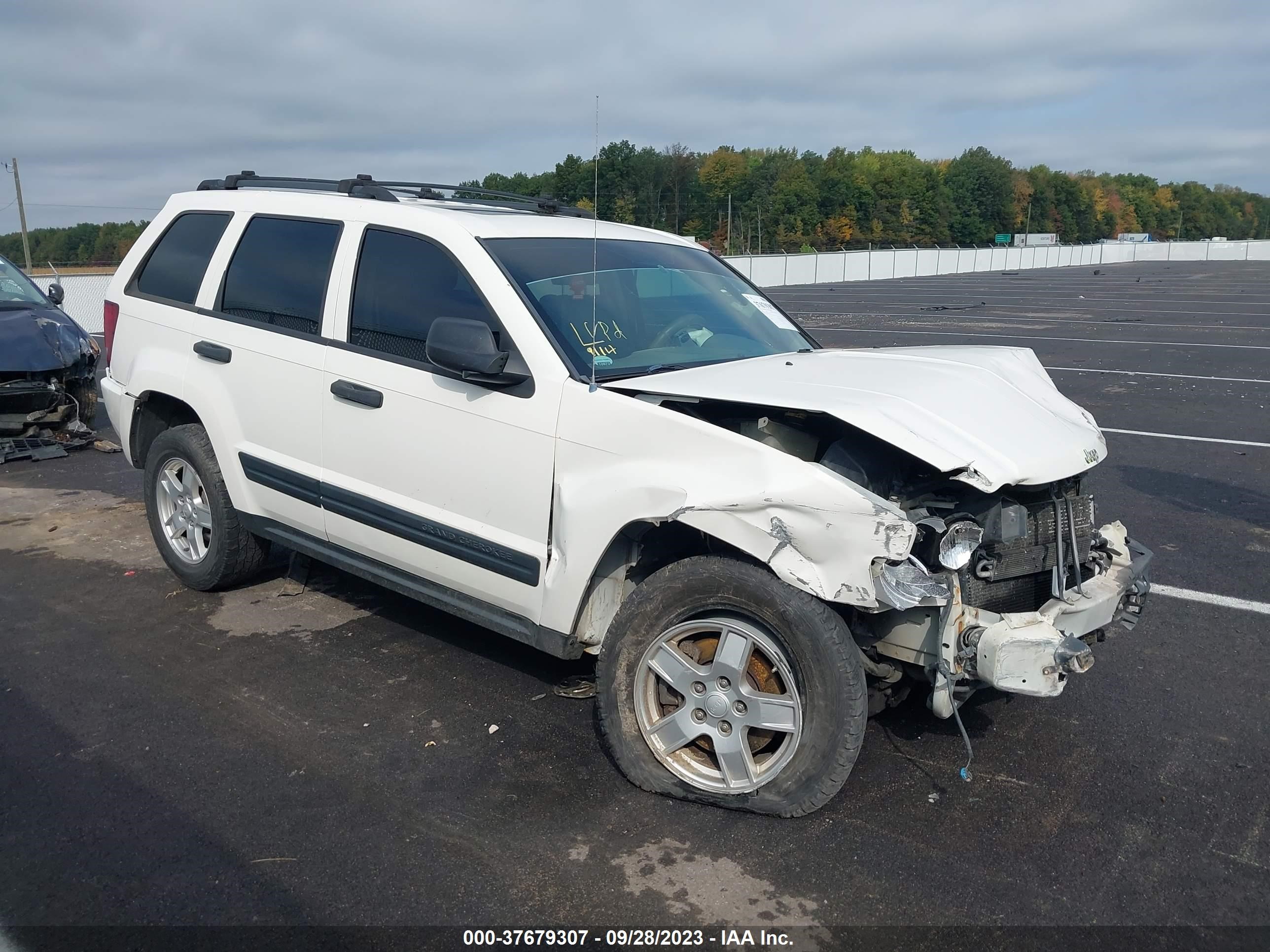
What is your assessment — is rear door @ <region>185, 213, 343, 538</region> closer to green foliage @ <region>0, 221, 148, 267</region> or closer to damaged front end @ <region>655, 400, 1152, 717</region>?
damaged front end @ <region>655, 400, 1152, 717</region>

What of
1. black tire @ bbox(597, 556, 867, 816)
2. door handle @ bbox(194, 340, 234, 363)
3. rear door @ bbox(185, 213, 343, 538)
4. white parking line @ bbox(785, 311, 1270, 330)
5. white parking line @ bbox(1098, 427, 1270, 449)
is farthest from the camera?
white parking line @ bbox(785, 311, 1270, 330)

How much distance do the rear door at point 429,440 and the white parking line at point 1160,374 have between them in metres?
12.2

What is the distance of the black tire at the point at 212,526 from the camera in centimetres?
511

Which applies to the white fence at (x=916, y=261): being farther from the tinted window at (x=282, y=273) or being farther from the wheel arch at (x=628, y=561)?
the wheel arch at (x=628, y=561)

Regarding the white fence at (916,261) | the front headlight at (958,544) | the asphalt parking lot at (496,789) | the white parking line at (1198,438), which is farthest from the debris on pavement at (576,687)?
the white fence at (916,261)

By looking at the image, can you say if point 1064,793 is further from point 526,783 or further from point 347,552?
point 347,552

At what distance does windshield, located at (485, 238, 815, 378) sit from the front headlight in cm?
132

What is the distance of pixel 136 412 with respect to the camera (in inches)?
218

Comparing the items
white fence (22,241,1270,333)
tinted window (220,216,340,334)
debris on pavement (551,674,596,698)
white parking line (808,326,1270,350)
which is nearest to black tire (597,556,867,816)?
debris on pavement (551,674,596,698)

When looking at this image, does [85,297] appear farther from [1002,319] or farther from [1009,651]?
[1009,651]

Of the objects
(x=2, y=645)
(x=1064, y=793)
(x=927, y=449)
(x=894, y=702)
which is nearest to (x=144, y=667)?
(x=2, y=645)

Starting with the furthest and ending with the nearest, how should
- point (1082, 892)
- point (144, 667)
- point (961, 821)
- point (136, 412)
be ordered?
point (136, 412), point (144, 667), point (961, 821), point (1082, 892)

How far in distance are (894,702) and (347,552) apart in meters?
2.46

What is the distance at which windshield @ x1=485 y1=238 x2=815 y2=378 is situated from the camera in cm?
396
